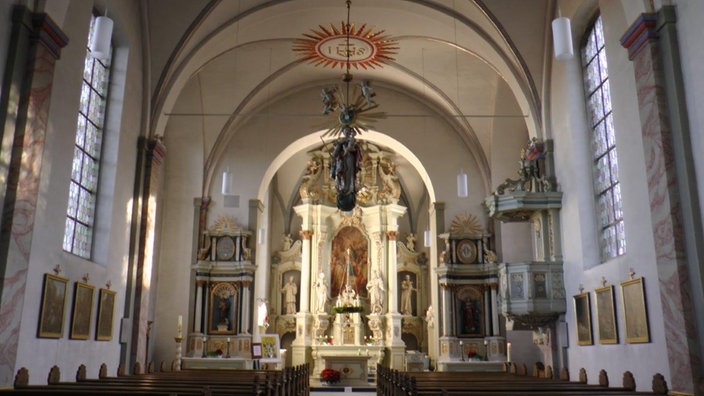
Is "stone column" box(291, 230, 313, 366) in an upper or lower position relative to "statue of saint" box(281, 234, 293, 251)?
lower

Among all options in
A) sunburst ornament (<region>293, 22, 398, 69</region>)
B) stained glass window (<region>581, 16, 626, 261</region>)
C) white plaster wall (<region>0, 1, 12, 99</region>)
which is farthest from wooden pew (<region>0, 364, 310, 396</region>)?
sunburst ornament (<region>293, 22, 398, 69</region>)

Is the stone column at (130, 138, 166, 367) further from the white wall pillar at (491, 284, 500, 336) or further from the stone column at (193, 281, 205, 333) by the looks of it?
the white wall pillar at (491, 284, 500, 336)

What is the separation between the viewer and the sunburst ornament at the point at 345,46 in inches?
627

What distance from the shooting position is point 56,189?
390 inches

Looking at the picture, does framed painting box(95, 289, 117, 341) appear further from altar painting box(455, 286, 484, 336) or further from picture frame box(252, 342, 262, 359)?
altar painting box(455, 286, 484, 336)

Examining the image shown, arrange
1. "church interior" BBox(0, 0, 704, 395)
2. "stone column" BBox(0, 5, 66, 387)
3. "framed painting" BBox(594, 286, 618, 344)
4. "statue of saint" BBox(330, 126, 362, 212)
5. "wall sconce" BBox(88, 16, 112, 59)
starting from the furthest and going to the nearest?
"statue of saint" BBox(330, 126, 362, 212) < "framed painting" BBox(594, 286, 618, 344) < "wall sconce" BBox(88, 16, 112, 59) < "church interior" BBox(0, 0, 704, 395) < "stone column" BBox(0, 5, 66, 387)

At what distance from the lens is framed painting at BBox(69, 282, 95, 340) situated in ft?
34.5

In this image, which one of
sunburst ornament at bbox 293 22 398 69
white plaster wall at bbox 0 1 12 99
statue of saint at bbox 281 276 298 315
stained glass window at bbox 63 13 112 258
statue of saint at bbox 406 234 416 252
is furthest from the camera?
statue of saint at bbox 406 234 416 252

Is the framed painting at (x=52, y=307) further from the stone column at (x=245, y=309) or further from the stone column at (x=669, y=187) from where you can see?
the stone column at (x=669, y=187)

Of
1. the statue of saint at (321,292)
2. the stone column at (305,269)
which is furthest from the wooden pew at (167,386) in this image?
the stone column at (305,269)

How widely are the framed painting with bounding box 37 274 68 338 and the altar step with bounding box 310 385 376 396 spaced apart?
8305 mm

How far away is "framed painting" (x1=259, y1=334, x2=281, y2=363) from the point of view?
17094mm

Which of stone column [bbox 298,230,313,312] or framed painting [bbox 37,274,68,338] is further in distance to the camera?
stone column [bbox 298,230,313,312]

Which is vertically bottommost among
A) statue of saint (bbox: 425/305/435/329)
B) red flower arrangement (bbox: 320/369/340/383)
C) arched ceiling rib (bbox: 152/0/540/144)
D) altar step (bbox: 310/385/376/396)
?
altar step (bbox: 310/385/376/396)
